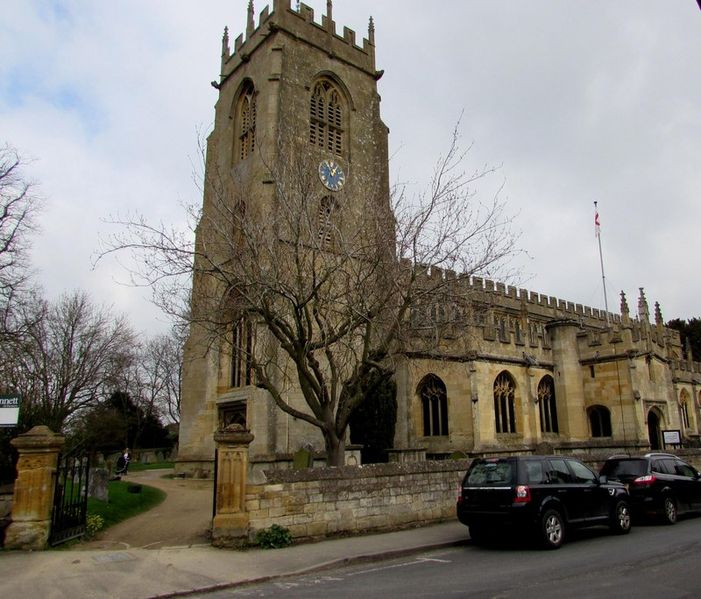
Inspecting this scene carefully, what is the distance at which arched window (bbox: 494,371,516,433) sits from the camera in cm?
2483

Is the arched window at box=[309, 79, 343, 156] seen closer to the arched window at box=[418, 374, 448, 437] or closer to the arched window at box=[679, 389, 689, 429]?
the arched window at box=[418, 374, 448, 437]

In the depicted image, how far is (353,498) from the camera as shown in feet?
36.7

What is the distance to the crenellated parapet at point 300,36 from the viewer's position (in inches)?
1153

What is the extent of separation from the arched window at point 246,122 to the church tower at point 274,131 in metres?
0.06

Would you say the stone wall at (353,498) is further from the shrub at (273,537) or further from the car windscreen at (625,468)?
the car windscreen at (625,468)

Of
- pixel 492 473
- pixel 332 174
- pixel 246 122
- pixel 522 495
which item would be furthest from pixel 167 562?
pixel 246 122

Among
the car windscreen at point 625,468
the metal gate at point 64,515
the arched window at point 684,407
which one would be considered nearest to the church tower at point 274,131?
the metal gate at point 64,515

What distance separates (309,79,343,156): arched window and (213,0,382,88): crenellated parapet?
1.99m

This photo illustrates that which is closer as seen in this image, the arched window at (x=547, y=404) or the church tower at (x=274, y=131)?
the church tower at (x=274, y=131)

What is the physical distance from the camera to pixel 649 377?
2731 centimetres

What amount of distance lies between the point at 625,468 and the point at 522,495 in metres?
4.89

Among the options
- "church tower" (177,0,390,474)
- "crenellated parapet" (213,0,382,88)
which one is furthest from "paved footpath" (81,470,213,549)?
"crenellated parapet" (213,0,382,88)

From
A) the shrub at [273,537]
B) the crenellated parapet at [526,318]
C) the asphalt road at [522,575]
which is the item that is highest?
the crenellated parapet at [526,318]

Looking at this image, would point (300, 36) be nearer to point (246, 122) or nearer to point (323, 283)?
point (246, 122)
